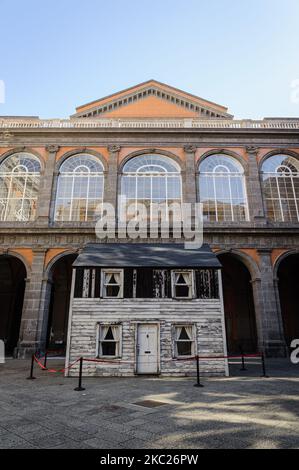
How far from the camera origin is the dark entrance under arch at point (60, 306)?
2391 cm

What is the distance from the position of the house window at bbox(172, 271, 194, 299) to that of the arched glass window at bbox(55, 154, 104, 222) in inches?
370

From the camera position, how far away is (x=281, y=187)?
74.4ft

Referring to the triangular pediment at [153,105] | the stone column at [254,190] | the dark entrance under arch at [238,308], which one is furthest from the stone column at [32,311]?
the triangular pediment at [153,105]

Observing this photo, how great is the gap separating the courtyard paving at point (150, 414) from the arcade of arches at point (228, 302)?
12829 millimetres

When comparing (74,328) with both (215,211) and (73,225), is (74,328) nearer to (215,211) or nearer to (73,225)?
(73,225)

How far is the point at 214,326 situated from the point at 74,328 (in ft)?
21.1

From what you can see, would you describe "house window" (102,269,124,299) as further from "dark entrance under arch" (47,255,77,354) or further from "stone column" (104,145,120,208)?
"dark entrance under arch" (47,255,77,354)

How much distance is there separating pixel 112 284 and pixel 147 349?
11.2 feet

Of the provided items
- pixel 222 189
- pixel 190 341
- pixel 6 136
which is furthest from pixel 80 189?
pixel 190 341

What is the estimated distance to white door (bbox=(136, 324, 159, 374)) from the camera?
509 inches

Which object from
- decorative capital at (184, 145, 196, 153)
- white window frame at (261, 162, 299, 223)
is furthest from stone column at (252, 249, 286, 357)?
decorative capital at (184, 145, 196, 153)

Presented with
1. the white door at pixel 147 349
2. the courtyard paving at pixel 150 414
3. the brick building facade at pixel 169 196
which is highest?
the brick building facade at pixel 169 196

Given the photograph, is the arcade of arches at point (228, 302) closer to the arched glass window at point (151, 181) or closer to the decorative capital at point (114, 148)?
the arched glass window at point (151, 181)
